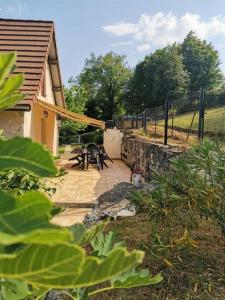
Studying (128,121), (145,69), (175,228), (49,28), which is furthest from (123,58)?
(175,228)

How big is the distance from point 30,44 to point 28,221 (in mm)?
16737

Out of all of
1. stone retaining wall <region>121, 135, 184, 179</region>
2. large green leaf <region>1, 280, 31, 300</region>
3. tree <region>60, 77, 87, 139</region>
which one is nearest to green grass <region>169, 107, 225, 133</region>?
stone retaining wall <region>121, 135, 184, 179</region>

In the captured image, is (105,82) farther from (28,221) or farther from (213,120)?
(28,221)

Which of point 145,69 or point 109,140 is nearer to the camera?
point 109,140

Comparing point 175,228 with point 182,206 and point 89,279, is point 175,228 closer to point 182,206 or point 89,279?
point 182,206

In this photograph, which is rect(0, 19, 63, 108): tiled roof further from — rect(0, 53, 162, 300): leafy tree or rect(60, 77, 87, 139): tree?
rect(60, 77, 87, 139): tree

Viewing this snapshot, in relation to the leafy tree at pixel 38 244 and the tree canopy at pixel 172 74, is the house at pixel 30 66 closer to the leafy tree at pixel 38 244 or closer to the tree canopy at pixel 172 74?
the leafy tree at pixel 38 244

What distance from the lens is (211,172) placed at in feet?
17.6

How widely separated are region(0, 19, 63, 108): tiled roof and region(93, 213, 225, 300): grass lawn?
8.64 metres

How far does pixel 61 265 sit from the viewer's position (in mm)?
684

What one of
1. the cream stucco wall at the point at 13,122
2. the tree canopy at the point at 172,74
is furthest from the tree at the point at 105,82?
the cream stucco wall at the point at 13,122

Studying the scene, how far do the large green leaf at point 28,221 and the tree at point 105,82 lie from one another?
238ft

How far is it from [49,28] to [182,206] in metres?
14.0

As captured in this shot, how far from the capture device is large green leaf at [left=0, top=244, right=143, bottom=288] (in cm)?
68
